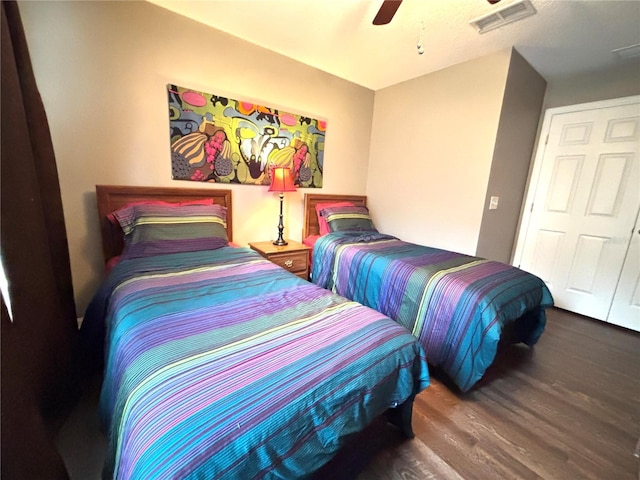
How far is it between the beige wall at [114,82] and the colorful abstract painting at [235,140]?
0.09 m

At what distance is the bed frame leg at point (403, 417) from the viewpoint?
1.25 meters

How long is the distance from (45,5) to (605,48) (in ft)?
13.6

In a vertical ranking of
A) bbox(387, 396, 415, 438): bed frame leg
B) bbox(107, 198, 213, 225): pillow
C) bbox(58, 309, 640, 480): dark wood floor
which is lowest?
bbox(58, 309, 640, 480): dark wood floor

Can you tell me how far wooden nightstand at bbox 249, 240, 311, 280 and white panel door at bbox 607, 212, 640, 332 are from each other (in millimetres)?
3070

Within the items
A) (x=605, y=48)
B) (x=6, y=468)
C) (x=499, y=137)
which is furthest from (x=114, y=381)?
(x=605, y=48)

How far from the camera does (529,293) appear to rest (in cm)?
179

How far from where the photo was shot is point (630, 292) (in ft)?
8.18

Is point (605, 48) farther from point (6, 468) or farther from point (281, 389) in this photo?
point (6, 468)

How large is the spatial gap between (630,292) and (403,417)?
2863 mm

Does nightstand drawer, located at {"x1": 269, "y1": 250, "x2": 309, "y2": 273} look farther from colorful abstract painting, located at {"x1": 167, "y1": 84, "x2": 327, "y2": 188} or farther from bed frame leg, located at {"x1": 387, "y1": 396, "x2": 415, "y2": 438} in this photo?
bed frame leg, located at {"x1": 387, "y1": 396, "x2": 415, "y2": 438}

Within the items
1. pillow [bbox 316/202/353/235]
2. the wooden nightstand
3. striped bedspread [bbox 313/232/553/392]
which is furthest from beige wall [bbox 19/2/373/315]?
striped bedspread [bbox 313/232/553/392]

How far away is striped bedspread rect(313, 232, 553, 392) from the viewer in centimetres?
154

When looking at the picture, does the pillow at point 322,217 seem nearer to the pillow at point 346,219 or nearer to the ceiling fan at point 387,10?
the pillow at point 346,219

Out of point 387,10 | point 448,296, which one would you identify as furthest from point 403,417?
point 387,10
